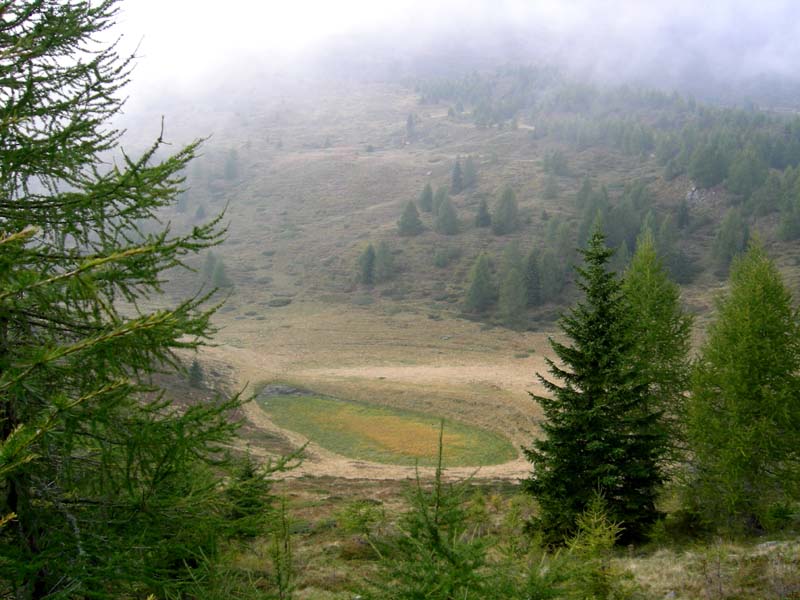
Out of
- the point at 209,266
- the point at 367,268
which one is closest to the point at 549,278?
the point at 367,268

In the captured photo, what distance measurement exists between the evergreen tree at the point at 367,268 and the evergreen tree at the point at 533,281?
21643 millimetres

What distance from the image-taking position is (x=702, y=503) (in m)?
13.0

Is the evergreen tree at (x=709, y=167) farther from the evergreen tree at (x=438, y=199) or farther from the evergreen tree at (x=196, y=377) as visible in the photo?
the evergreen tree at (x=196, y=377)

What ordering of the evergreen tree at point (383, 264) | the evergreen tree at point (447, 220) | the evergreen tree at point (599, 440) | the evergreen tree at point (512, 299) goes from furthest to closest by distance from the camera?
the evergreen tree at point (447, 220), the evergreen tree at point (383, 264), the evergreen tree at point (512, 299), the evergreen tree at point (599, 440)

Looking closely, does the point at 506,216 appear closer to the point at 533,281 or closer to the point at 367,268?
the point at 533,281

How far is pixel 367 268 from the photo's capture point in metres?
73.9

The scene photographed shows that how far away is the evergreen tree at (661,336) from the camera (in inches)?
647

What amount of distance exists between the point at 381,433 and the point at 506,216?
57.5 metres

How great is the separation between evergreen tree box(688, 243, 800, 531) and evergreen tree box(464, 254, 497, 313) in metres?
51.1

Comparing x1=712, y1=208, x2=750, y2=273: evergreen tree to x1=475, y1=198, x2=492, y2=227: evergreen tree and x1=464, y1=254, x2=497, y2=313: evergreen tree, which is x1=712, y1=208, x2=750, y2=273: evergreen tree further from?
x1=475, y1=198, x2=492, y2=227: evergreen tree

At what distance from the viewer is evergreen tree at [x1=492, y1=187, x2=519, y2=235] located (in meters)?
83.5

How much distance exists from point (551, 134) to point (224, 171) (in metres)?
89.0

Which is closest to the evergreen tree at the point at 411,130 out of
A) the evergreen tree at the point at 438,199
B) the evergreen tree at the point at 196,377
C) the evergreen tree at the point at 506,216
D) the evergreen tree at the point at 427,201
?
the evergreen tree at the point at 427,201

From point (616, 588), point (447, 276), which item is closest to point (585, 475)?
point (616, 588)
